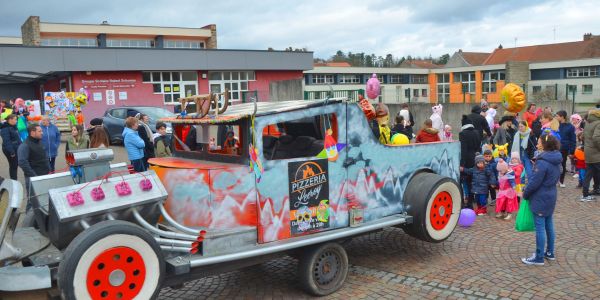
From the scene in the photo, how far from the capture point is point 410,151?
20.2 feet

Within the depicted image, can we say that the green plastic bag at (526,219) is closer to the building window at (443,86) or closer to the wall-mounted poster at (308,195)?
the wall-mounted poster at (308,195)

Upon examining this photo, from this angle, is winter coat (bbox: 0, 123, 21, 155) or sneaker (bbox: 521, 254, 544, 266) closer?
sneaker (bbox: 521, 254, 544, 266)

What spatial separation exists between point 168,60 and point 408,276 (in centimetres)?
2628

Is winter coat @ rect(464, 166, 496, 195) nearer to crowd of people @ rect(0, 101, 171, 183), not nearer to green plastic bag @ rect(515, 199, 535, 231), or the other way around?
green plastic bag @ rect(515, 199, 535, 231)

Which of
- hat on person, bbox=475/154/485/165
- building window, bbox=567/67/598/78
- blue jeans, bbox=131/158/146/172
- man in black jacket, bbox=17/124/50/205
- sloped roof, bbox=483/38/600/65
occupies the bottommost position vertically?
hat on person, bbox=475/154/485/165

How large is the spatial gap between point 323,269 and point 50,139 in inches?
296

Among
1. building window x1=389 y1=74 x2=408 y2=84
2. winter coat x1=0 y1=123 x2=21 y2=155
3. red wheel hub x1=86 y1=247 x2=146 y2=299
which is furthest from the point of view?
building window x1=389 y1=74 x2=408 y2=84

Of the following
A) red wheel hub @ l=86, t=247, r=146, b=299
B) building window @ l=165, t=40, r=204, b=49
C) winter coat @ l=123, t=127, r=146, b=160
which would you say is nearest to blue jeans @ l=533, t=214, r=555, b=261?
red wheel hub @ l=86, t=247, r=146, b=299

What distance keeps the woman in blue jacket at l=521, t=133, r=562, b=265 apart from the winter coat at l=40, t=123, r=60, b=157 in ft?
29.9

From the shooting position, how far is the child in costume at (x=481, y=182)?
28.3ft

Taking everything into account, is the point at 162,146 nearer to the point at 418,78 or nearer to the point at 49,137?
the point at 49,137

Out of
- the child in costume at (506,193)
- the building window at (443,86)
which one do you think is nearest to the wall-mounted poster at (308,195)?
the child in costume at (506,193)

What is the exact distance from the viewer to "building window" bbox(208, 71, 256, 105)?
31969mm

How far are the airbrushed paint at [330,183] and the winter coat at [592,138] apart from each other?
4.25 m
